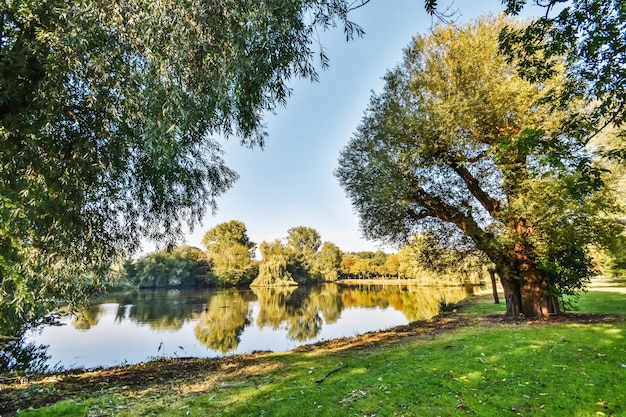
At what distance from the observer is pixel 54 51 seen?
4344mm

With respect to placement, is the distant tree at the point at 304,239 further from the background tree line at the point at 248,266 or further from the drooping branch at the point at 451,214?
the drooping branch at the point at 451,214

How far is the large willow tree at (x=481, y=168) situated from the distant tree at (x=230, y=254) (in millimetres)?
54639

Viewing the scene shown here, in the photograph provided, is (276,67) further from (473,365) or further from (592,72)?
(473,365)

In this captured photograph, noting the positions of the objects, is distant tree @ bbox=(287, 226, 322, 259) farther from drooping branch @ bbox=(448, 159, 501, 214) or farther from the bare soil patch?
the bare soil patch

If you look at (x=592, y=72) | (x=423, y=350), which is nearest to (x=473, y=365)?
(x=423, y=350)

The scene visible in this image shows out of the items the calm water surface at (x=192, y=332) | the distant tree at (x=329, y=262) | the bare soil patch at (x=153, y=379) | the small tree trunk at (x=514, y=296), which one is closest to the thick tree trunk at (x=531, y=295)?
the small tree trunk at (x=514, y=296)

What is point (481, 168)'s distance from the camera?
42.9ft

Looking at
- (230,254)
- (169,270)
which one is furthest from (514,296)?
(169,270)

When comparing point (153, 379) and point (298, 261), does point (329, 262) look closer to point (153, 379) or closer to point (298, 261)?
point (298, 261)

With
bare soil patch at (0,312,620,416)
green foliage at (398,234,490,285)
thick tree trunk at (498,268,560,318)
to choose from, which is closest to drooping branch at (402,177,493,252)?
thick tree trunk at (498,268,560,318)

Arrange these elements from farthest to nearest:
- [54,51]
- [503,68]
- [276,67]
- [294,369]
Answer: [503,68]
[294,369]
[276,67]
[54,51]

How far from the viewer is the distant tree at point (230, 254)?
209 feet

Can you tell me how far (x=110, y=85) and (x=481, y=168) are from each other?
43.6 feet

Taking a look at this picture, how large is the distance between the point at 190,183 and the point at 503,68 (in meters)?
12.1
